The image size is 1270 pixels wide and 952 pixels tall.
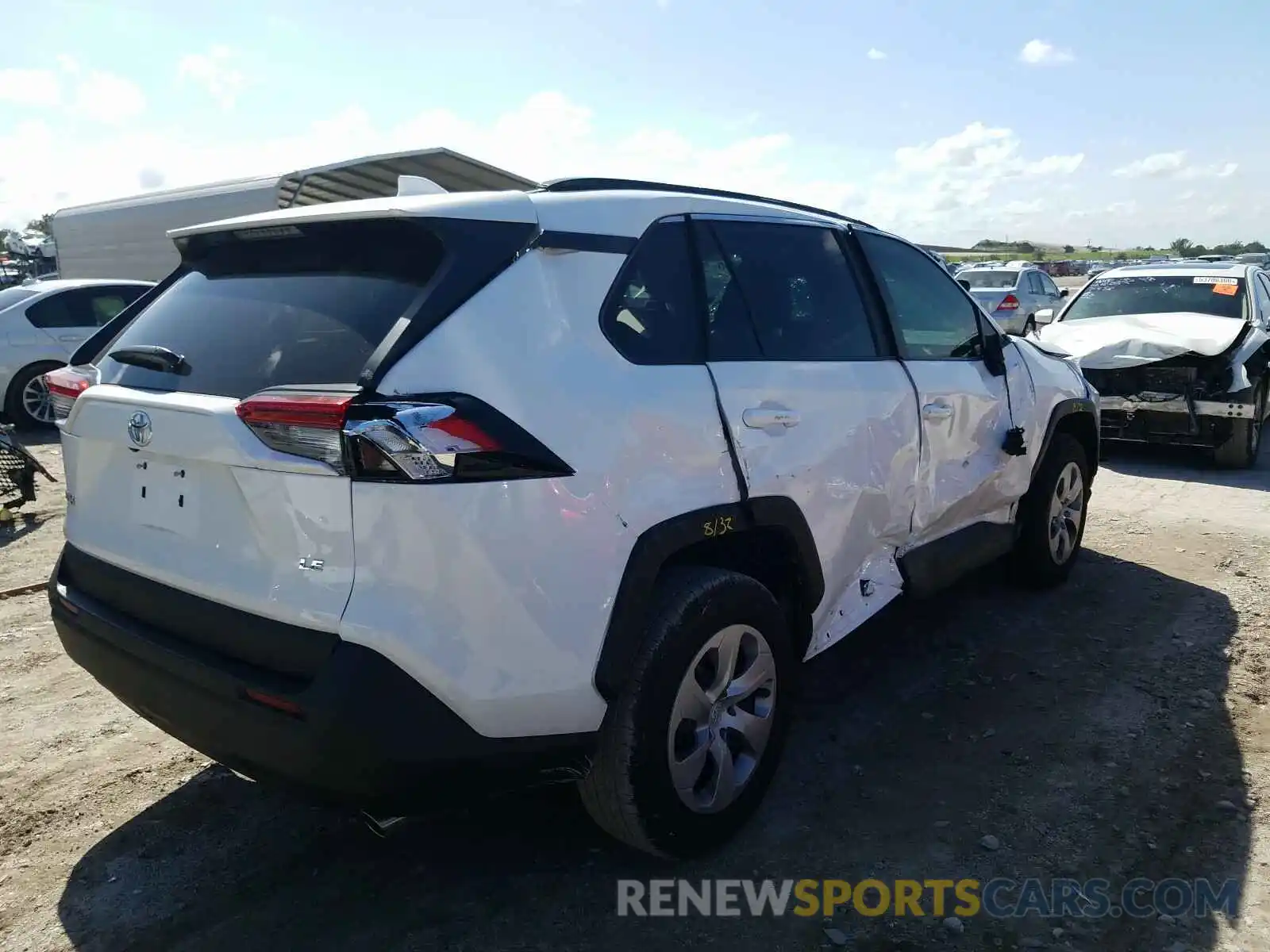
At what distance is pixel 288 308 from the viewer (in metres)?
2.39

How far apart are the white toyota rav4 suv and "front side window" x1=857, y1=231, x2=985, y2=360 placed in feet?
2.04

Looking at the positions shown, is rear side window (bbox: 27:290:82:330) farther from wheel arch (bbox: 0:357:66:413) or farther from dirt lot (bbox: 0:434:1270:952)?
dirt lot (bbox: 0:434:1270:952)

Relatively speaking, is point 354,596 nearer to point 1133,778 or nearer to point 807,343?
point 807,343

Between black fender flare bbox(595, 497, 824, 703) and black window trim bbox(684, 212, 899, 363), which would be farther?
black window trim bbox(684, 212, 899, 363)

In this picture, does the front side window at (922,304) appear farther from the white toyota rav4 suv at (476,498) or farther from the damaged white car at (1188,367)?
the damaged white car at (1188,367)

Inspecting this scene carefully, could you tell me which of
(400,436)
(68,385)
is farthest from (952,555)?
(68,385)

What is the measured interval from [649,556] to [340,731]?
839 mm

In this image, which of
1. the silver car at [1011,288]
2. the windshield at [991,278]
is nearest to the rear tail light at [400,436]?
the silver car at [1011,288]

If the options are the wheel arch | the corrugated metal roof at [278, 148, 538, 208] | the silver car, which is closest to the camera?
the wheel arch

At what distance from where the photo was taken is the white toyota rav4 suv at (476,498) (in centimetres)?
204

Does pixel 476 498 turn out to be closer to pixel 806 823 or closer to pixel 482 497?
pixel 482 497

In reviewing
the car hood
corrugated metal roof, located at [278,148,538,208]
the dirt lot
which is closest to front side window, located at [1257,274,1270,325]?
the car hood

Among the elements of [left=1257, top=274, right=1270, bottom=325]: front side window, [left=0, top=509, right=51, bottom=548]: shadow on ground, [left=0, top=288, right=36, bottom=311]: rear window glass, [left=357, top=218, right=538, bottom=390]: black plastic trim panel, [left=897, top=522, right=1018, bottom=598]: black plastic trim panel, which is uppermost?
[left=0, top=288, right=36, bottom=311]: rear window glass

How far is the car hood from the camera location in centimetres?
793
